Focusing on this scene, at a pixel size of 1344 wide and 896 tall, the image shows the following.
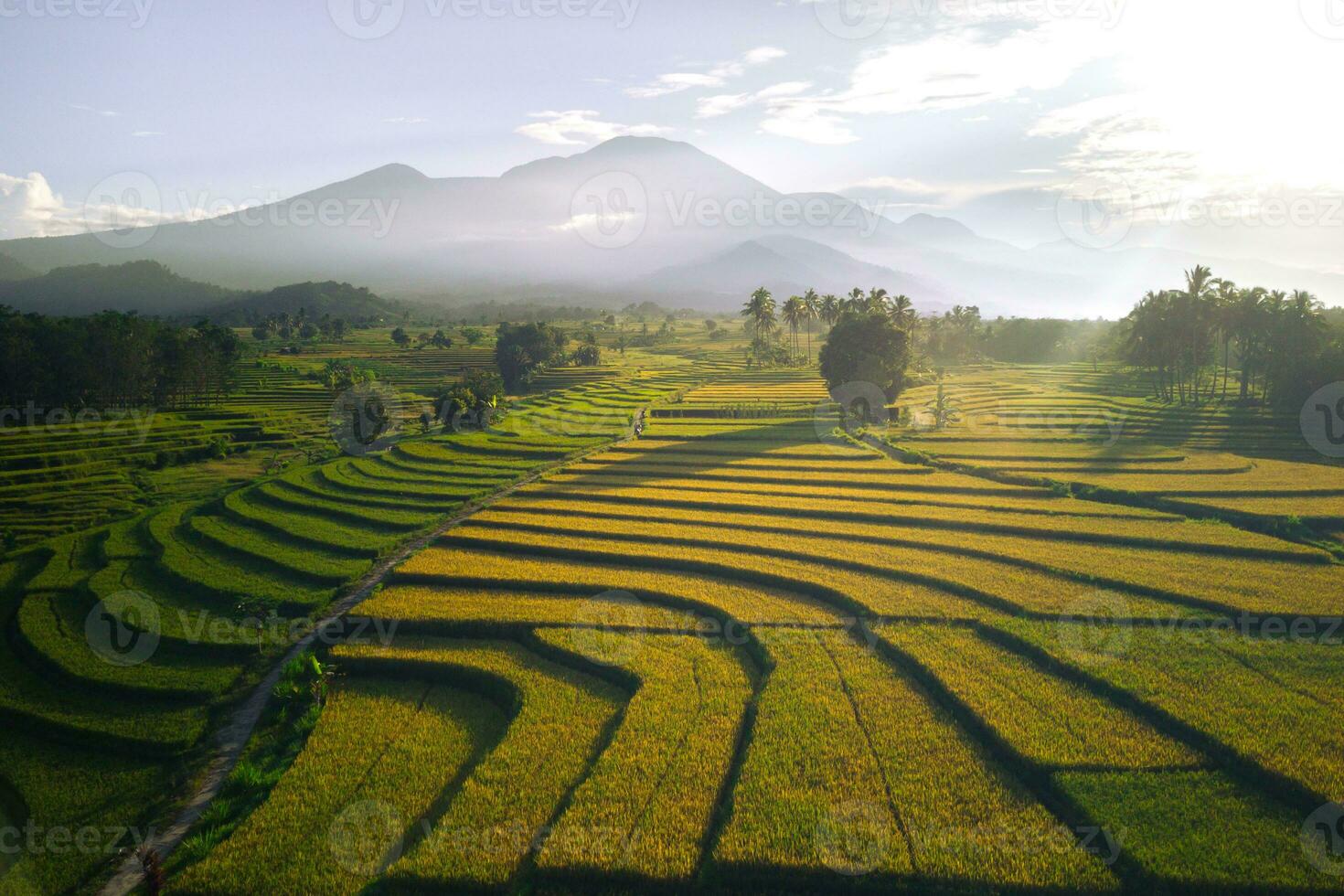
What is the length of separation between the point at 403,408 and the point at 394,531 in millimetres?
44391

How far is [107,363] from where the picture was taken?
6081cm

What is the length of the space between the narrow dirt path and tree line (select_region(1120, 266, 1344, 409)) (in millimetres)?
68034

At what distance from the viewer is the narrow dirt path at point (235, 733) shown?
13914 millimetres

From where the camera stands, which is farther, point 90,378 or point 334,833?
point 90,378

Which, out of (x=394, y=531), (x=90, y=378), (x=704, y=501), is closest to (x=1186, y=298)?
(x=704, y=501)

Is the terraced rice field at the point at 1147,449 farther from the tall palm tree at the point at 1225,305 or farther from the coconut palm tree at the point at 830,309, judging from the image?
the coconut palm tree at the point at 830,309

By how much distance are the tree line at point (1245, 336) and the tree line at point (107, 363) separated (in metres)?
98.9

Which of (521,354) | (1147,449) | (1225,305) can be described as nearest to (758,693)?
(1147,449)

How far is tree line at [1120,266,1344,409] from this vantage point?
5359cm

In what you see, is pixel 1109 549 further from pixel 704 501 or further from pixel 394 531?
pixel 394 531

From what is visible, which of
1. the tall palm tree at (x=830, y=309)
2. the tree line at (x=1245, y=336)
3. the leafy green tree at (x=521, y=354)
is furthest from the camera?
the leafy green tree at (x=521, y=354)

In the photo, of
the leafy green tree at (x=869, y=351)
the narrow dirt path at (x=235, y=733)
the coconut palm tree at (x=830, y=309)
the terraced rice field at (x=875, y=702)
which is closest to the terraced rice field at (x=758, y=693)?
the terraced rice field at (x=875, y=702)

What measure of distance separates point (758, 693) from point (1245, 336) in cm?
6874

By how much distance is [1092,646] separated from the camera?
725 inches
